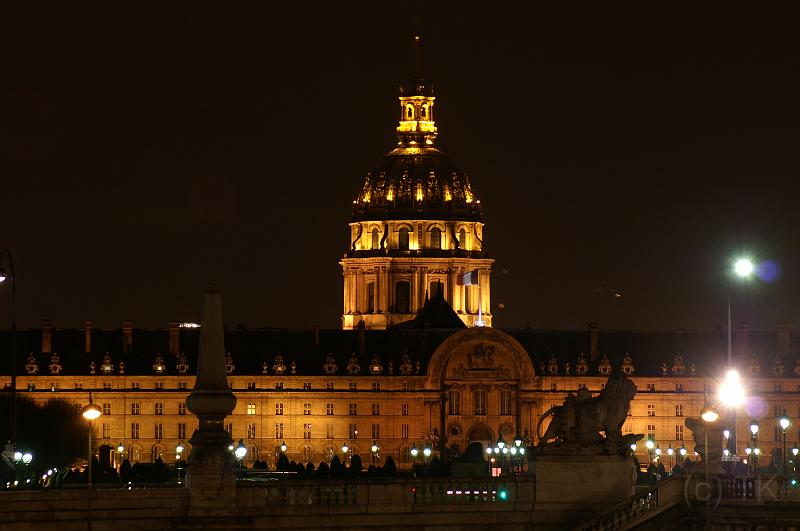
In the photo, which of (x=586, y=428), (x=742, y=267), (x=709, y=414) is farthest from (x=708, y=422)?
(x=742, y=267)

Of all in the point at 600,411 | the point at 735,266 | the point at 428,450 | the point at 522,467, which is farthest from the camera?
the point at 428,450

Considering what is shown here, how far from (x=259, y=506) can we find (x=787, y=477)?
40.3ft

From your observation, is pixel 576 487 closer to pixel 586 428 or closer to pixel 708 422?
pixel 586 428

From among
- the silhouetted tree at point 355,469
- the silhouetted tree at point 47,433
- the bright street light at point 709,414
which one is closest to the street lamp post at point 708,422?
the bright street light at point 709,414

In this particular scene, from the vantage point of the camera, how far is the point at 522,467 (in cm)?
9662

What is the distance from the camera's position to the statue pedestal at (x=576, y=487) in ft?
241

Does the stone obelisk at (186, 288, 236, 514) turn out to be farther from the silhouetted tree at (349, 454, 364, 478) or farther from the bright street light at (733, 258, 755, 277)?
the silhouetted tree at (349, 454, 364, 478)

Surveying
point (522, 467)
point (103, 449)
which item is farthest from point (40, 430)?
point (522, 467)

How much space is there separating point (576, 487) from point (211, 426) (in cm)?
858

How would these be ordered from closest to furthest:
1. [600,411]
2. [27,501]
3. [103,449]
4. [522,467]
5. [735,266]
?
[27,501] → [600,411] → [735,266] → [522,467] → [103,449]

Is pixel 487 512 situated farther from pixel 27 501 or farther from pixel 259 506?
pixel 27 501

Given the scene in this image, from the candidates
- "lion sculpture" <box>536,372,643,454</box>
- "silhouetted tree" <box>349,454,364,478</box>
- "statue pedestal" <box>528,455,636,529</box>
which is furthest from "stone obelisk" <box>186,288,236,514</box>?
"silhouetted tree" <box>349,454,364,478</box>

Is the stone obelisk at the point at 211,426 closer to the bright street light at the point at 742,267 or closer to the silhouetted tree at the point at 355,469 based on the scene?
the bright street light at the point at 742,267

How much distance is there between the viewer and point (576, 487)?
73.7 meters
